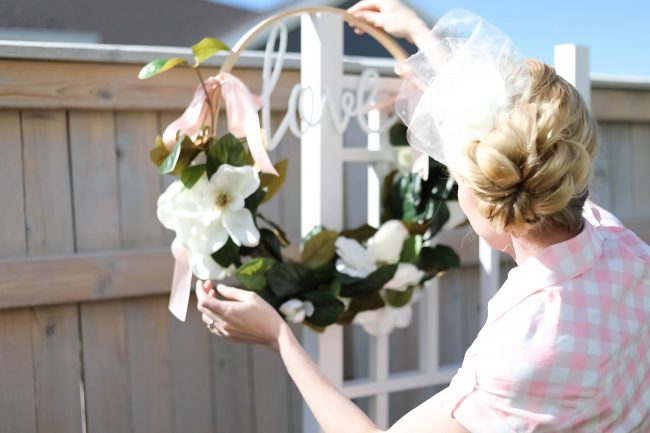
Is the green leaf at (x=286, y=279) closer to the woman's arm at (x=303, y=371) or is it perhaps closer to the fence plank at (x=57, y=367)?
the woman's arm at (x=303, y=371)

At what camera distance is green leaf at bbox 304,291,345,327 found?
1306 millimetres

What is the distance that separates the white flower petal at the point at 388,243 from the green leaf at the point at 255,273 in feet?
0.75

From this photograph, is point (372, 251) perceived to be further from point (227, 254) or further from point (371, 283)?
point (227, 254)

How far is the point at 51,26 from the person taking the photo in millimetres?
1984

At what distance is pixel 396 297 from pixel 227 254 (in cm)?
37

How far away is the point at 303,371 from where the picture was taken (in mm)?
953

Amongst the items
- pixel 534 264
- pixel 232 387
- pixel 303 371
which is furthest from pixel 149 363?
pixel 534 264

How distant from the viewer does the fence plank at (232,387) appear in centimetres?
168

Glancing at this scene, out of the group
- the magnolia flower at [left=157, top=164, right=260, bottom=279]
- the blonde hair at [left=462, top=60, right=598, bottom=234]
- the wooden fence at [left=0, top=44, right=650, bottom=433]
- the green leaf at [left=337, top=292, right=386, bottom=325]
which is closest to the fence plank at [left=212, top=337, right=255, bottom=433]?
the wooden fence at [left=0, top=44, right=650, bottom=433]

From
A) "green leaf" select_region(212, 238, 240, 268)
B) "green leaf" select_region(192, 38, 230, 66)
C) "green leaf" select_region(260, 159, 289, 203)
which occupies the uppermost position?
"green leaf" select_region(192, 38, 230, 66)

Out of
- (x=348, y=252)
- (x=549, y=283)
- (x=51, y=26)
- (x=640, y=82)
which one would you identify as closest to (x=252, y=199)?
(x=348, y=252)

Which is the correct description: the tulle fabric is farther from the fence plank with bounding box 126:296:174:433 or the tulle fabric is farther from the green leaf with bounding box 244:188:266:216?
the fence plank with bounding box 126:296:174:433

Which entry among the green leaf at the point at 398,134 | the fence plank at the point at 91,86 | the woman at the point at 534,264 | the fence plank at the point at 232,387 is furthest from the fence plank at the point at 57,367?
the woman at the point at 534,264

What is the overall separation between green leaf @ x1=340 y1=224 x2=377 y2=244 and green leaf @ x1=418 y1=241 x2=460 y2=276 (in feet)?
0.45
